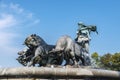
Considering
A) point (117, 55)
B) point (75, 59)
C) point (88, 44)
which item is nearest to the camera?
point (75, 59)

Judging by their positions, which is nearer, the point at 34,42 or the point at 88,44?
the point at 34,42

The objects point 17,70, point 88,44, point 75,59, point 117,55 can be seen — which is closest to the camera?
point 17,70

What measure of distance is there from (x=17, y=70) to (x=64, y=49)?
242cm

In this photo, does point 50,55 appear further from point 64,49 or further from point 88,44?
point 88,44

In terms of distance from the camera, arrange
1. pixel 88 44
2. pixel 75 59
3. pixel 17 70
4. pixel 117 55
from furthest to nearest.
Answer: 1. pixel 117 55
2. pixel 88 44
3. pixel 75 59
4. pixel 17 70

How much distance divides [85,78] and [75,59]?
70.3 inches

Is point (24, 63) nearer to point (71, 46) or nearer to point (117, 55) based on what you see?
point (71, 46)

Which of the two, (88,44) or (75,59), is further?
(88,44)

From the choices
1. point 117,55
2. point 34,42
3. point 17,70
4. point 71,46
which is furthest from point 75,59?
point 117,55

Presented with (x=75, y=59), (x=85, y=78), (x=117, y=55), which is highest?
(x=117, y=55)

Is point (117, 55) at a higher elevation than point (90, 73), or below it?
higher

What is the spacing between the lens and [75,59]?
10.7 meters

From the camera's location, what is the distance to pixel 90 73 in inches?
353

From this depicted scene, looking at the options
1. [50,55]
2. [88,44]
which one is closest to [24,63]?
[50,55]
